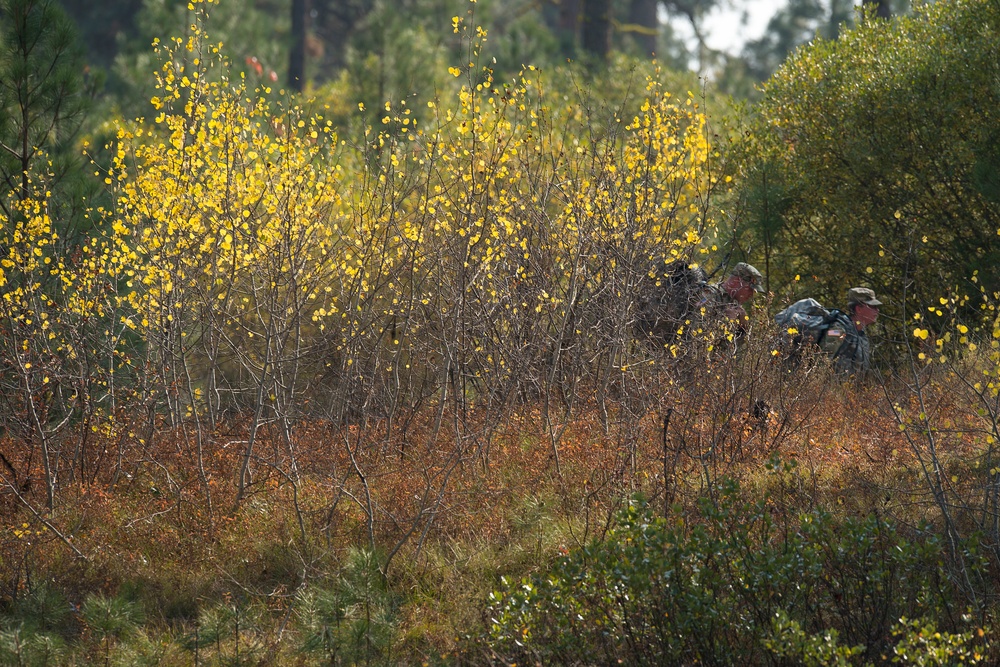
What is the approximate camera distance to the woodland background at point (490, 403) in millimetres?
5293

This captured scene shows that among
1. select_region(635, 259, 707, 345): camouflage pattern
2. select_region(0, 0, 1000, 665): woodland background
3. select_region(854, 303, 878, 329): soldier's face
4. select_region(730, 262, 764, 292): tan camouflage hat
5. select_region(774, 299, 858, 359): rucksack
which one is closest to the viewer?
select_region(0, 0, 1000, 665): woodland background

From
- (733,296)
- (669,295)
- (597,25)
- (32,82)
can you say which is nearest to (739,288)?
(733,296)

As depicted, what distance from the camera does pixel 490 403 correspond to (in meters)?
7.13

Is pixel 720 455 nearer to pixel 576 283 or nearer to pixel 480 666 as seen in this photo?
pixel 576 283

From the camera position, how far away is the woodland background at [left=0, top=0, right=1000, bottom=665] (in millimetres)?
5293

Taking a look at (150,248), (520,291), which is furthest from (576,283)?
(150,248)

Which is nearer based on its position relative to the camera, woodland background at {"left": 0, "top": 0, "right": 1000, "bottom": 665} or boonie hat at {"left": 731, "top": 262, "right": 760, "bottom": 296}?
woodland background at {"left": 0, "top": 0, "right": 1000, "bottom": 665}

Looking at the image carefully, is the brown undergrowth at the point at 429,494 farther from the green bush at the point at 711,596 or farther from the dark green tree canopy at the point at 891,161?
the dark green tree canopy at the point at 891,161

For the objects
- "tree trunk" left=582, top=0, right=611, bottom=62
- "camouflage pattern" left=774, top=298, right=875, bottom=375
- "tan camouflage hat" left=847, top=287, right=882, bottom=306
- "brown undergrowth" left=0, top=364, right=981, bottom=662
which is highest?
"tree trunk" left=582, top=0, right=611, bottom=62

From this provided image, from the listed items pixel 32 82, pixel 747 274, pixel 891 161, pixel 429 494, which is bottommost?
pixel 429 494

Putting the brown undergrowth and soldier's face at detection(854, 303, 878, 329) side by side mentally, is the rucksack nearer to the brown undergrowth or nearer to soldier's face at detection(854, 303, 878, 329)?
soldier's face at detection(854, 303, 878, 329)

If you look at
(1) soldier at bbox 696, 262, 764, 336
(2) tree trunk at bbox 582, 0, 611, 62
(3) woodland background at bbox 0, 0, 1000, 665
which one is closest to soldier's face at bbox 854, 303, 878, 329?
(3) woodland background at bbox 0, 0, 1000, 665

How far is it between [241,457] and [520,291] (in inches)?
96.4

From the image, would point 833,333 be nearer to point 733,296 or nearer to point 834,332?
point 834,332
